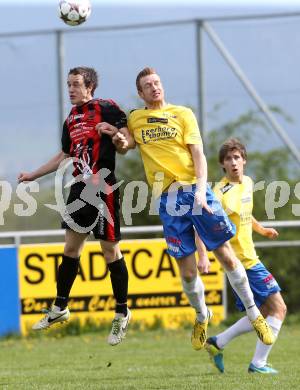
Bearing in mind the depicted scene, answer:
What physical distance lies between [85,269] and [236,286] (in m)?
4.91

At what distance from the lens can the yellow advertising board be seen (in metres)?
13.8

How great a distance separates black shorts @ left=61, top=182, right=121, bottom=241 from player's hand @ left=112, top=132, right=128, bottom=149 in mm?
382

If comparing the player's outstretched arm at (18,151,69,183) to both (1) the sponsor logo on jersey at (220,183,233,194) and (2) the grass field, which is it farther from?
(2) the grass field

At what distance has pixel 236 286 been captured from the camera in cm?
921

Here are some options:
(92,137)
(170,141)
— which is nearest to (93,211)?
(92,137)

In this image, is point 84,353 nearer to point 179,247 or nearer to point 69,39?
point 179,247

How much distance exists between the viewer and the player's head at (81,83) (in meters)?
9.09

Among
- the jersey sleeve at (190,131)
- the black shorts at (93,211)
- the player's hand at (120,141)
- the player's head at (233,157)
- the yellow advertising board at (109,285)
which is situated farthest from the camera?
the yellow advertising board at (109,285)

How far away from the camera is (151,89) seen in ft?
29.4

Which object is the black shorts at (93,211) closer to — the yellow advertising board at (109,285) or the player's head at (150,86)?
the player's head at (150,86)

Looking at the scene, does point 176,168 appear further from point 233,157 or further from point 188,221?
point 233,157

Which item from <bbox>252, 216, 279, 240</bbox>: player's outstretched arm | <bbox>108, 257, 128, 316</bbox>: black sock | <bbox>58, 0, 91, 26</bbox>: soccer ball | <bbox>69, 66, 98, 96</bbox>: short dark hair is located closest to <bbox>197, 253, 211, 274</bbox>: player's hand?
<bbox>108, 257, 128, 316</bbox>: black sock

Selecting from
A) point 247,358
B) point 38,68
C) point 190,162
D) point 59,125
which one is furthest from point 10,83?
point 190,162

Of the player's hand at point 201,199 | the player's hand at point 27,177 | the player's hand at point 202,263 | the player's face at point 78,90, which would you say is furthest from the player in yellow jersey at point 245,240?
the player's hand at point 27,177
